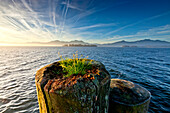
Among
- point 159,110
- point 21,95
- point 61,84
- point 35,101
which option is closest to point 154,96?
point 159,110

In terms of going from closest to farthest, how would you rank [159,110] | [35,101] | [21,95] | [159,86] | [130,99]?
[130,99] < [159,110] < [35,101] < [21,95] < [159,86]

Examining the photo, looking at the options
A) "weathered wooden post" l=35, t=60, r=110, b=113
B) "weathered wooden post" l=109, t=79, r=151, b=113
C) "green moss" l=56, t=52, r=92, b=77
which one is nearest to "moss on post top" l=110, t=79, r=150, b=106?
"weathered wooden post" l=109, t=79, r=151, b=113

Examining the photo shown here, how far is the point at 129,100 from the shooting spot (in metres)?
2.77

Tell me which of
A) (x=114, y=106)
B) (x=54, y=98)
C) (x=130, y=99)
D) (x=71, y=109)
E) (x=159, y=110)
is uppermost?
(x=54, y=98)

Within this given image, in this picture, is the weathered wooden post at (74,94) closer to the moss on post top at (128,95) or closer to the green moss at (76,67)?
the green moss at (76,67)

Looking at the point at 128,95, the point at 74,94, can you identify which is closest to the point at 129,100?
the point at 128,95

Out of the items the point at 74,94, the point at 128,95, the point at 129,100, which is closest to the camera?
the point at 74,94

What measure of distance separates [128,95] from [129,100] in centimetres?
18

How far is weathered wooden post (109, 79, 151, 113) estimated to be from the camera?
271 centimetres

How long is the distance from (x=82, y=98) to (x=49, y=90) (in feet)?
2.74

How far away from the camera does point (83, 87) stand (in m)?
1.88

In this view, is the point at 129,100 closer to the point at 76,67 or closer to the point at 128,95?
the point at 128,95

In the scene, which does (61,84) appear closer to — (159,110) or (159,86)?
(159,110)

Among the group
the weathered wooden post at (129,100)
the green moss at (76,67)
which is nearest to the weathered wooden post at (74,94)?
the green moss at (76,67)
